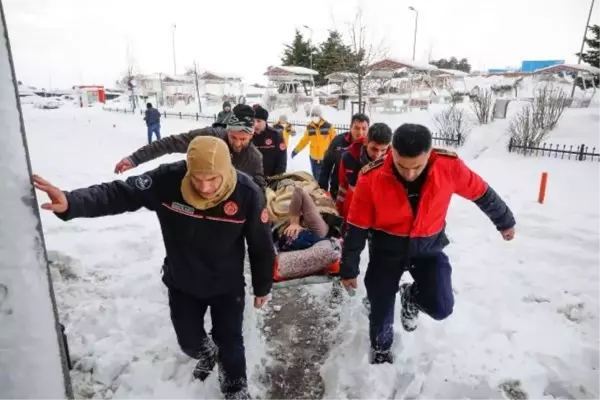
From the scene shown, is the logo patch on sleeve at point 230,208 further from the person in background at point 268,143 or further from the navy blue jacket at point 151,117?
the navy blue jacket at point 151,117

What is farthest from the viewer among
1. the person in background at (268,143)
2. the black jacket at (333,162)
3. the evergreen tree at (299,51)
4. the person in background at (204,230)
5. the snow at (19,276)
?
the evergreen tree at (299,51)

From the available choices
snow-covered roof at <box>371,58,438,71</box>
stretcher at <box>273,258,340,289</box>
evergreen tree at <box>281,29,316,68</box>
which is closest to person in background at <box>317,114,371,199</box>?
stretcher at <box>273,258,340,289</box>

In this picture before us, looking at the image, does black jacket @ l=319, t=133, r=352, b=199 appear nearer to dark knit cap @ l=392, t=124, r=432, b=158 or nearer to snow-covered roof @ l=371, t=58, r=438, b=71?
dark knit cap @ l=392, t=124, r=432, b=158

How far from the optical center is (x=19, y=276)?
4.51 ft

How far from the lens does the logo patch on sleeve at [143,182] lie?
7.31 feet

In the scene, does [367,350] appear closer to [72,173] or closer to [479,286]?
[479,286]

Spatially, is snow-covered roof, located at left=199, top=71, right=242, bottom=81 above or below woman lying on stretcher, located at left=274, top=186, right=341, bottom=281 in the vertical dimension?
above

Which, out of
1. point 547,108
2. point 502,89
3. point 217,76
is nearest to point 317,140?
point 547,108

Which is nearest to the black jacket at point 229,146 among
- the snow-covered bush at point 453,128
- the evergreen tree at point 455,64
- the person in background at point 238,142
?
the person in background at point 238,142

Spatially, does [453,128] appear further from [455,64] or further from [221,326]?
[455,64]

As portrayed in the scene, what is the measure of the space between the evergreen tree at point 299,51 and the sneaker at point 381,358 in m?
33.7

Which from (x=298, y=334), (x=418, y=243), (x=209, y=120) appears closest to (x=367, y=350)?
(x=298, y=334)

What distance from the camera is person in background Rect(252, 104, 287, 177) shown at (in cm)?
525

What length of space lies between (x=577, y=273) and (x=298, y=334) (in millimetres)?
2886
